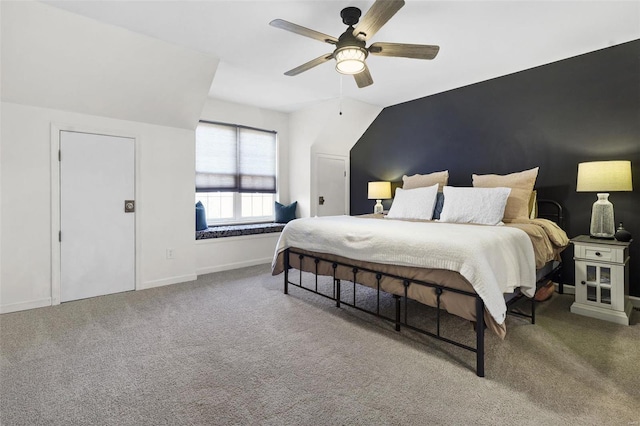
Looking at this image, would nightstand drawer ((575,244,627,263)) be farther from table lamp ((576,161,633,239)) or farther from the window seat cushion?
the window seat cushion

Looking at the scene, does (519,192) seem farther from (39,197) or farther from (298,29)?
(39,197)

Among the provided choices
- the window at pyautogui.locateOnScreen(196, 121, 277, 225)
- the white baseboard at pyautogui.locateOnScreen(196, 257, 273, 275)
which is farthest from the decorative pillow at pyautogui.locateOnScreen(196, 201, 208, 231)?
the white baseboard at pyautogui.locateOnScreen(196, 257, 273, 275)

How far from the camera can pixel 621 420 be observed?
1481 mm

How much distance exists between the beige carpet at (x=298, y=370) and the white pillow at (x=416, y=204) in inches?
48.8

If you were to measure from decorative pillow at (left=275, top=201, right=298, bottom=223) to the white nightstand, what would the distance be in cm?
381

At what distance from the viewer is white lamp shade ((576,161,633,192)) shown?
264 cm

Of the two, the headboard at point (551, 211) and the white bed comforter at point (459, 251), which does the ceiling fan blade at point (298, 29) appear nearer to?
the white bed comforter at point (459, 251)

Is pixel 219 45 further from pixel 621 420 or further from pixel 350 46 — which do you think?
pixel 621 420

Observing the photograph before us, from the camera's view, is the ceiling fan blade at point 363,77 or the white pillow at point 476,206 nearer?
the ceiling fan blade at point 363,77

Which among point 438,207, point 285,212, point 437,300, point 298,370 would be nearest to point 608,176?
point 438,207

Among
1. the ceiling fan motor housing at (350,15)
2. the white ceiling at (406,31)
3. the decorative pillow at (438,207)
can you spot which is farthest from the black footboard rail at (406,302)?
the white ceiling at (406,31)

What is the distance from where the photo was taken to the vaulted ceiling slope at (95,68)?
2512 mm

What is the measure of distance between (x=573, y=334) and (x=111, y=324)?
3.74m

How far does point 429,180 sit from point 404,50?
2022 millimetres
